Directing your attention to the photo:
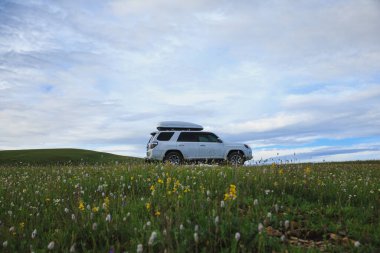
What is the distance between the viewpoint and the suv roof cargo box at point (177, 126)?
78.9ft

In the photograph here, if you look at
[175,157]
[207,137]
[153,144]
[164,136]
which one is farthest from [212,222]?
[207,137]

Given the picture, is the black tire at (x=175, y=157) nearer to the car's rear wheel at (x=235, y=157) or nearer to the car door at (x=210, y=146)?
the car door at (x=210, y=146)

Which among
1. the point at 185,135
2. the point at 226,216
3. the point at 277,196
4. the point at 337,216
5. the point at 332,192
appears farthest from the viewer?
the point at 185,135

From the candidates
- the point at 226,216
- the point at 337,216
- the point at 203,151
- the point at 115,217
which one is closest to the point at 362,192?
the point at 337,216

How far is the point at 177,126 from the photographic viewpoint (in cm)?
2436

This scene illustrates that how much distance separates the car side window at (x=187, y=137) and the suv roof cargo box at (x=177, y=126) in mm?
804

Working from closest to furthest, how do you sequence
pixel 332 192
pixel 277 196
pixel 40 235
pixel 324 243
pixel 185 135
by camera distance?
pixel 324 243 < pixel 40 235 < pixel 277 196 < pixel 332 192 < pixel 185 135

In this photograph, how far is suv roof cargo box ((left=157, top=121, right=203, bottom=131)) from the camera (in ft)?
78.9

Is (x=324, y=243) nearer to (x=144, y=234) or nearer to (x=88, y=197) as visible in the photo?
(x=144, y=234)

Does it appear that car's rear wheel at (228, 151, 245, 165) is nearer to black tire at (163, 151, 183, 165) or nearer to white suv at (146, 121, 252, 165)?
white suv at (146, 121, 252, 165)

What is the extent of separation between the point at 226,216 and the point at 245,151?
20073 mm

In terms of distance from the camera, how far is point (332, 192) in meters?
8.26

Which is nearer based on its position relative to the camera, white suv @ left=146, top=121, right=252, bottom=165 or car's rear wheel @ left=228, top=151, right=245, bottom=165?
white suv @ left=146, top=121, right=252, bottom=165

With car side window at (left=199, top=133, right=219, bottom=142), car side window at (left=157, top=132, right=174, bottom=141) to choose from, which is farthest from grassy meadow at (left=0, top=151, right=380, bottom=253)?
car side window at (left=199, top=133, right=219, bottom=142)
